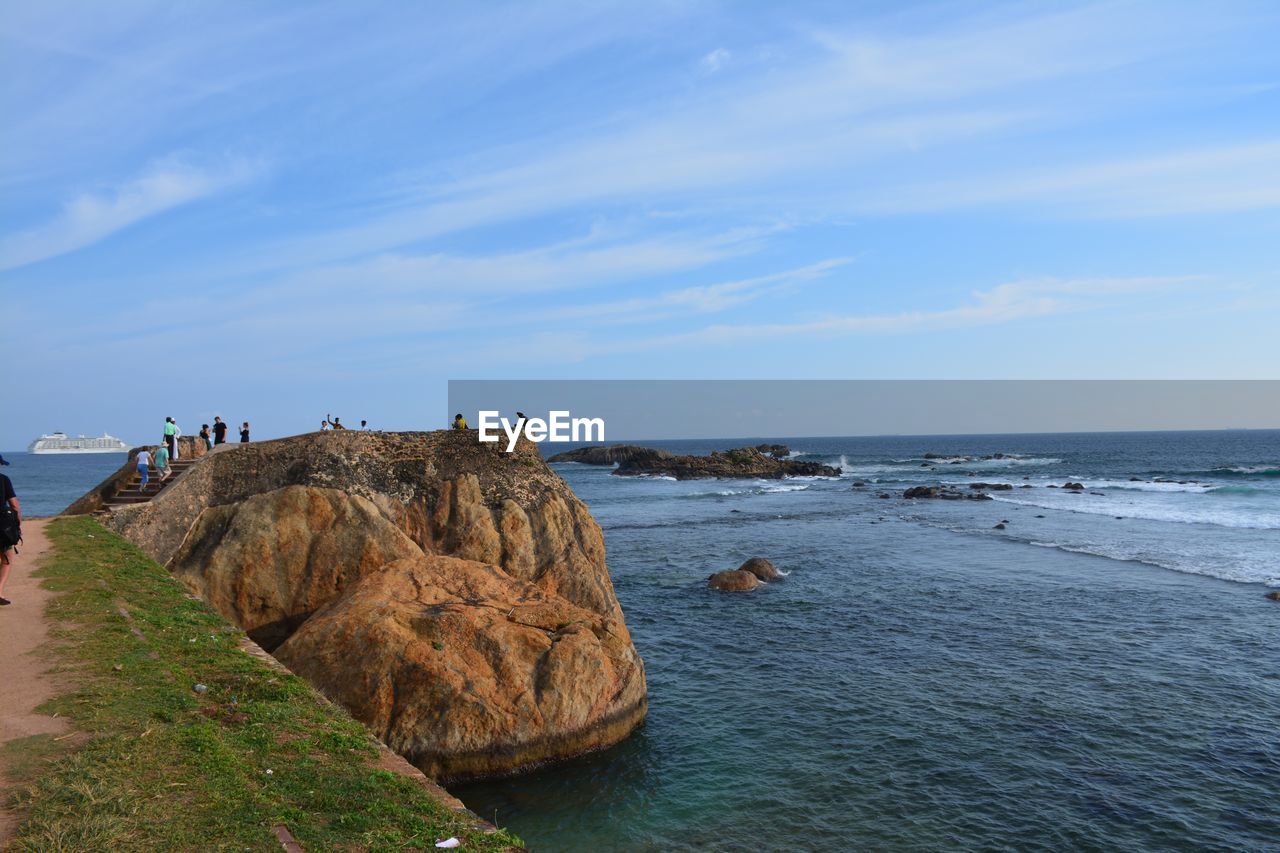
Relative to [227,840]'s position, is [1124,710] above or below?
below

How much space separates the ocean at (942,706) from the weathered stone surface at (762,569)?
0.79 metres

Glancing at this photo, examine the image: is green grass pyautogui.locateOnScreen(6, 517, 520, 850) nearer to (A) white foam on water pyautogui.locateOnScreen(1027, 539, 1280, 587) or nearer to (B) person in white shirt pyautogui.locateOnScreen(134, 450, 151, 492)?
(B) person in white shirt pyautogui.locateOnScreen(134, 450, 151, 492)

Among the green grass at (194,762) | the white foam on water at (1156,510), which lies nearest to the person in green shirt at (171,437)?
the green grass at (194,762)

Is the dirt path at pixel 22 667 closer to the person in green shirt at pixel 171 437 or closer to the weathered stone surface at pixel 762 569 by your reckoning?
the person in green shirt at pixel 171 437

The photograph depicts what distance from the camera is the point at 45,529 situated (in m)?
19.8

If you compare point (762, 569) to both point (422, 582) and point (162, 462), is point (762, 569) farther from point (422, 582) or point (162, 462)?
point (162, 462)

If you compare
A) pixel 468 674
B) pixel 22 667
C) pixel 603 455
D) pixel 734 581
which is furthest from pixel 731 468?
pixel 22 667

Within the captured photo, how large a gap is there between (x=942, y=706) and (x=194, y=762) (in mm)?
15655

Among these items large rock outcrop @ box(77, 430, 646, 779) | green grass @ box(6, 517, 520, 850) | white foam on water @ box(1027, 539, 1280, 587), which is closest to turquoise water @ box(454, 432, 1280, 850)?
white foam on water @ box(1027, 539, 1280, 587)

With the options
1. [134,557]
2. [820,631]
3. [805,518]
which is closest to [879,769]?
[820,631]

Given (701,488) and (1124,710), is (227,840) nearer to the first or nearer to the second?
(1124,710)

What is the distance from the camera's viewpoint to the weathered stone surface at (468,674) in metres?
14.1

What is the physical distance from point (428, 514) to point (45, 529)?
9354mm

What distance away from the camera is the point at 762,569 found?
3300 cm
